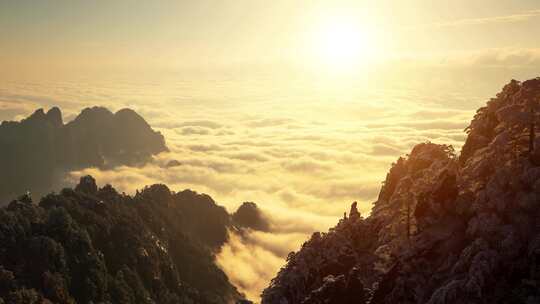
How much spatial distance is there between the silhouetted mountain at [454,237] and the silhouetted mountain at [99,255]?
7688 centimetres

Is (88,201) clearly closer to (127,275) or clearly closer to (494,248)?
(127,275)

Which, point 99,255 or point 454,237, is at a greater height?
point 454,237

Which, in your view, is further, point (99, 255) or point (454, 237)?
point (99, 255)

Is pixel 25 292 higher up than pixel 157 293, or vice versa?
pixel 25 292

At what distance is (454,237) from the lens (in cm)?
4506

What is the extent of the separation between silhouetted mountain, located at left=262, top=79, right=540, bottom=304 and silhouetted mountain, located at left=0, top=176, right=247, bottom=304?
252ft

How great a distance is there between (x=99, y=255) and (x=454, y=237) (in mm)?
108743

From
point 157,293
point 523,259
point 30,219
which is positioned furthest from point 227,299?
point 523,259

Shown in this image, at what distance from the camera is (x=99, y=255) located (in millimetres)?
131625

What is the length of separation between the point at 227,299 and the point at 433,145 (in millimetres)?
111193

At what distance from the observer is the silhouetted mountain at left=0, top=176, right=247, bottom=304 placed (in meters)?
114

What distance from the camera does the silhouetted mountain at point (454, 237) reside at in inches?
1513

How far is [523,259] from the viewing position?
126ft

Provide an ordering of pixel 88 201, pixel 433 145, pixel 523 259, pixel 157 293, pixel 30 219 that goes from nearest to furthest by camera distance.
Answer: pixel 523 259 < pixel 433 145 < pixel 30 219 < pixel 157 293 < pixel 88 201
